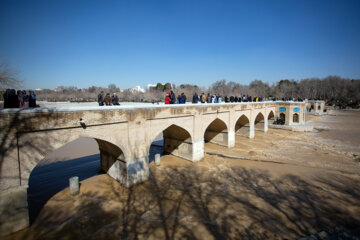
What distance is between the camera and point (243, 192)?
30.6 ft

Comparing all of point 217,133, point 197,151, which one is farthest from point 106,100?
point 217,133

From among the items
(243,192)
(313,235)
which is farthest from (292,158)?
(313,235)

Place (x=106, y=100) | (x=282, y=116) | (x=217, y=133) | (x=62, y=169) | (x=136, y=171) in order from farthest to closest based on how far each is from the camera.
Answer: (x=282, y=116) < (x=217, y=133) < (x=62, y=169) < (x=106, y=100) < (x=136, y=171)

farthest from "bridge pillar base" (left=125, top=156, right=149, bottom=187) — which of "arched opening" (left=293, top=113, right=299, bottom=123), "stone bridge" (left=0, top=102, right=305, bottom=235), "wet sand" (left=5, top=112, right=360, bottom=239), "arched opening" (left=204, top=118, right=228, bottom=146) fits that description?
"arched opening" (left=293, top=113, right=299, bottom=123)

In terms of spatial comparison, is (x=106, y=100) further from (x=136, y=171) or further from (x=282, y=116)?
(x=282, y=116)

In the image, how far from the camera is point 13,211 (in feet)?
20.8

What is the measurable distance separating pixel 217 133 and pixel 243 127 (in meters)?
4.58

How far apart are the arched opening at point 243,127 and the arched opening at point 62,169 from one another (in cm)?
1381

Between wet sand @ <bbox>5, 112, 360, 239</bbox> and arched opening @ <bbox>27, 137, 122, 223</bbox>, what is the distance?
812mm

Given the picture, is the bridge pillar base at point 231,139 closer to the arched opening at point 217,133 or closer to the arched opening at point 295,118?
the arched opening at point 217,133

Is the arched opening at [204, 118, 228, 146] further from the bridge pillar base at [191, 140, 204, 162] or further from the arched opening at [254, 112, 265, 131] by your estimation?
the arched opening at [254, 112, 265, 131]

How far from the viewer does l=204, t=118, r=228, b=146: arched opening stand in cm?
1667

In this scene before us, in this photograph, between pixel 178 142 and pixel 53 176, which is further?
pixel 178 142

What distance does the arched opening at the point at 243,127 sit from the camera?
20.1 m
